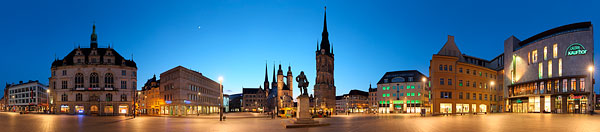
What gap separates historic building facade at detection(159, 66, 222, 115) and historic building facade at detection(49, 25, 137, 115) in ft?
25.9

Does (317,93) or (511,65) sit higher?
A: (511,65)

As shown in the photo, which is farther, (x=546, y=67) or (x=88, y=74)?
(x=88, y=74)

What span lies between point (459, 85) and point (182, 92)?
186ft

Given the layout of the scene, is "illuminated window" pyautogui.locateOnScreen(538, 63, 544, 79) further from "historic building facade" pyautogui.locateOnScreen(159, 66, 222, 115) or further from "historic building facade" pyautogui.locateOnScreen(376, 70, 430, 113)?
"historic building facade" pyautogui.locateOnScreen(159, 66, 222, 115)

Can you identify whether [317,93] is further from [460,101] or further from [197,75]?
[460,101]

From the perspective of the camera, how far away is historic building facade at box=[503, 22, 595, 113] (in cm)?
5906

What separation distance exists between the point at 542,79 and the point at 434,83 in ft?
59.7

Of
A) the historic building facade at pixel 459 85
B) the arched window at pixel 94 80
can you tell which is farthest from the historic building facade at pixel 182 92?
the historic building facade at pixel 459 85

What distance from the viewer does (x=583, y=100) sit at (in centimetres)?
5906

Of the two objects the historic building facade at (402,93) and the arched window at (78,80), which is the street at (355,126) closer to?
the arched window at (78,80)

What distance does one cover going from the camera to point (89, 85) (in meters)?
Result: 79.9

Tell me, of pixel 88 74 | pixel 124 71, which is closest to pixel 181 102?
pixel 124 71

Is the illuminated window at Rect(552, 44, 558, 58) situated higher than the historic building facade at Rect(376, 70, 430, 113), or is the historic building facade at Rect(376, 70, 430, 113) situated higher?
the illuminated window at Rect(552, 44, 558, 58)

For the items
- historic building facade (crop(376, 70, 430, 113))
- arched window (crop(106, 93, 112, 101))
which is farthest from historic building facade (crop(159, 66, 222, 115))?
historic building facade (crop(376, 70, 430, 113))
